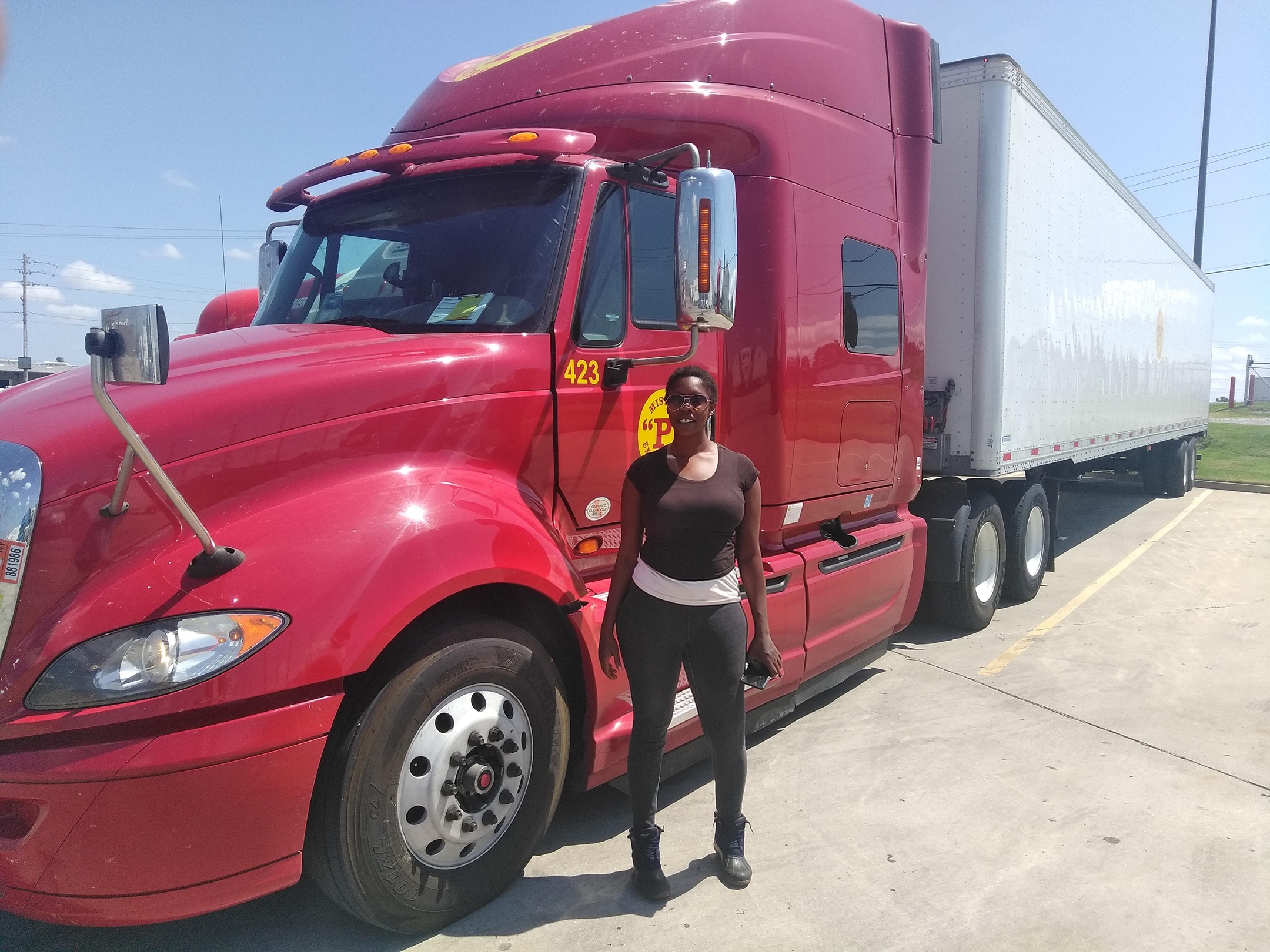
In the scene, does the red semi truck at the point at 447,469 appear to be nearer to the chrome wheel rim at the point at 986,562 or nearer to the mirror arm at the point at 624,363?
the mirror arm at the point at 624,363

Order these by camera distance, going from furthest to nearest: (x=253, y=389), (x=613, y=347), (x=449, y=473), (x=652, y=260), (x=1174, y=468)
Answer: (x=1174, y=468) → (x=652, y=260) → (x=613, y=347) → (x=449, y=473) → (x=253, y=389)

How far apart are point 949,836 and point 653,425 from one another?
2.06 m

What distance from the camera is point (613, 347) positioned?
3.49 m

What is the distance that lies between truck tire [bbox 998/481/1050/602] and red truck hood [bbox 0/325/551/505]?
5.50 metres

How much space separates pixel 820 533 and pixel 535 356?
226 centimetres

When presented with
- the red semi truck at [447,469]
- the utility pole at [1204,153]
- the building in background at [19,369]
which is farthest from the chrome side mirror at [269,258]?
Result: the utility pole at [1204,153]

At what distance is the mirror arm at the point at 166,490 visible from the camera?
2.12 m

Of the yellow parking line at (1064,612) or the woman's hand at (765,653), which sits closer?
the woman's hand at (765,653)

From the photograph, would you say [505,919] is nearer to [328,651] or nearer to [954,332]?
[328,651]

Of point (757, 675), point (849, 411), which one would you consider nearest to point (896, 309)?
point (849, 411)

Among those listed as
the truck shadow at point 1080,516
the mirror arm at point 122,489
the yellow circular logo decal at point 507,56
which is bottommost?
the truck shadow at point 1080,516

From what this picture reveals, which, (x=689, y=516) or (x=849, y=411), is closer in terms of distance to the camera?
(x=689, y=516)

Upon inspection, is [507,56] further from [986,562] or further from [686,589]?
[986,562]

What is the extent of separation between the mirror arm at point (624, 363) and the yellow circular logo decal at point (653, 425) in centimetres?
14
